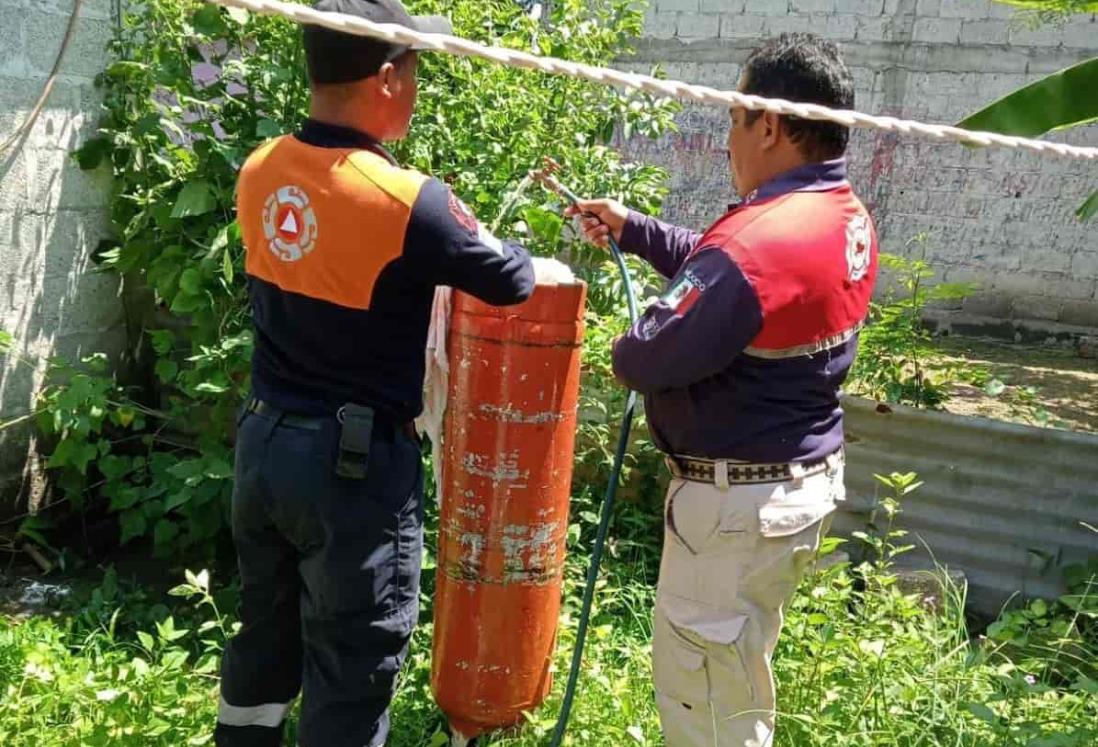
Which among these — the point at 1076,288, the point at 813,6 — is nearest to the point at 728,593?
the point at 1076,288

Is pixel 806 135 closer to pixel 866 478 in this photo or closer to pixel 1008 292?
pixel 866 478

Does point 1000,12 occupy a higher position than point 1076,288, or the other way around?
point 1000,12

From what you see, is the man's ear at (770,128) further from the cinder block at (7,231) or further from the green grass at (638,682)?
the cinder block at (7,231)

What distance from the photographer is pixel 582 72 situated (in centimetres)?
136

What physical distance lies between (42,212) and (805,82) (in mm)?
3030

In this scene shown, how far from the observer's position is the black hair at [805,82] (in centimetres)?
198

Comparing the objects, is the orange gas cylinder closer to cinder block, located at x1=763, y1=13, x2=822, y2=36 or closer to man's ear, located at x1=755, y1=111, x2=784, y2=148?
man's ear, located at x1=755, y1=111, x2=784, y2=148

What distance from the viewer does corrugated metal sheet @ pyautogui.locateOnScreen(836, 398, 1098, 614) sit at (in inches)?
153

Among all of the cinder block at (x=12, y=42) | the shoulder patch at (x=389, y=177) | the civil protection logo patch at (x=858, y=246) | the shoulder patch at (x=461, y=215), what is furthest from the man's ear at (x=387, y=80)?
the cinder block at (x=12, y=42)

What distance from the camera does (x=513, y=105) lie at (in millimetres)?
3527

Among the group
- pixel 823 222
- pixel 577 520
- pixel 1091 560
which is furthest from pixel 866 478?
pixel 823 222

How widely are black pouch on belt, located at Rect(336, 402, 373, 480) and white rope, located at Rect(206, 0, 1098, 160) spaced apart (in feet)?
2.64

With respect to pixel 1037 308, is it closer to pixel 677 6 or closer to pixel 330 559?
pixel 677 6

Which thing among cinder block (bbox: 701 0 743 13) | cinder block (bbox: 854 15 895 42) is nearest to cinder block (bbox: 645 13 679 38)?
cinder block (bbox: 701 0 743 13)
